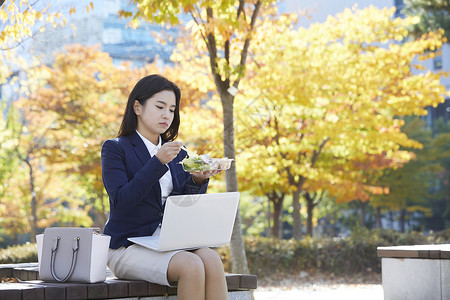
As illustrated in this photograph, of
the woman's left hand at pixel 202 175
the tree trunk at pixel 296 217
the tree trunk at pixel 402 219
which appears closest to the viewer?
the woman's left hand at pixel 202 175

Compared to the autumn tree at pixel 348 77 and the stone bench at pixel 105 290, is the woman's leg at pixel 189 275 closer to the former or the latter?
the stone bench at pixel 105 290

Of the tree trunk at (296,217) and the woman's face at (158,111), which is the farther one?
the tree trunk at (296,217)

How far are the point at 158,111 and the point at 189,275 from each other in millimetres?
1026

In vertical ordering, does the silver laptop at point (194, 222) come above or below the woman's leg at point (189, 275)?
above

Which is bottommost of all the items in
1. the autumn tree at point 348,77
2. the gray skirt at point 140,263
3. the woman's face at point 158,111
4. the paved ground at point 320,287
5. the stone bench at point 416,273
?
the paved ground at point 320,287

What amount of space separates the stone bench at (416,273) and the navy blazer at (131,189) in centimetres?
299

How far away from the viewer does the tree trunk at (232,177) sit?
7789 mm

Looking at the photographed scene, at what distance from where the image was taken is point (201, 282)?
3.01 meters

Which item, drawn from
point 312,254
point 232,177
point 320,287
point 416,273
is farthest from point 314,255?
point 416,273

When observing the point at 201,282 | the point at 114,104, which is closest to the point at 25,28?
the point at 201,282

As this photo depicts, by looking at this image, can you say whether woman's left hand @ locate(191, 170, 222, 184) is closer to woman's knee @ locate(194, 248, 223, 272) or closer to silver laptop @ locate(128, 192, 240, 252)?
silver laptop @ locate(128, 192, 240, 252)

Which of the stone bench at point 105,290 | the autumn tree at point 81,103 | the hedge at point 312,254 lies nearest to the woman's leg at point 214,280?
the stone bench at point 105,290

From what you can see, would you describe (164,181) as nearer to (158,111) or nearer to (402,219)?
(158,111)

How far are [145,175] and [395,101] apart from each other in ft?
32.0
